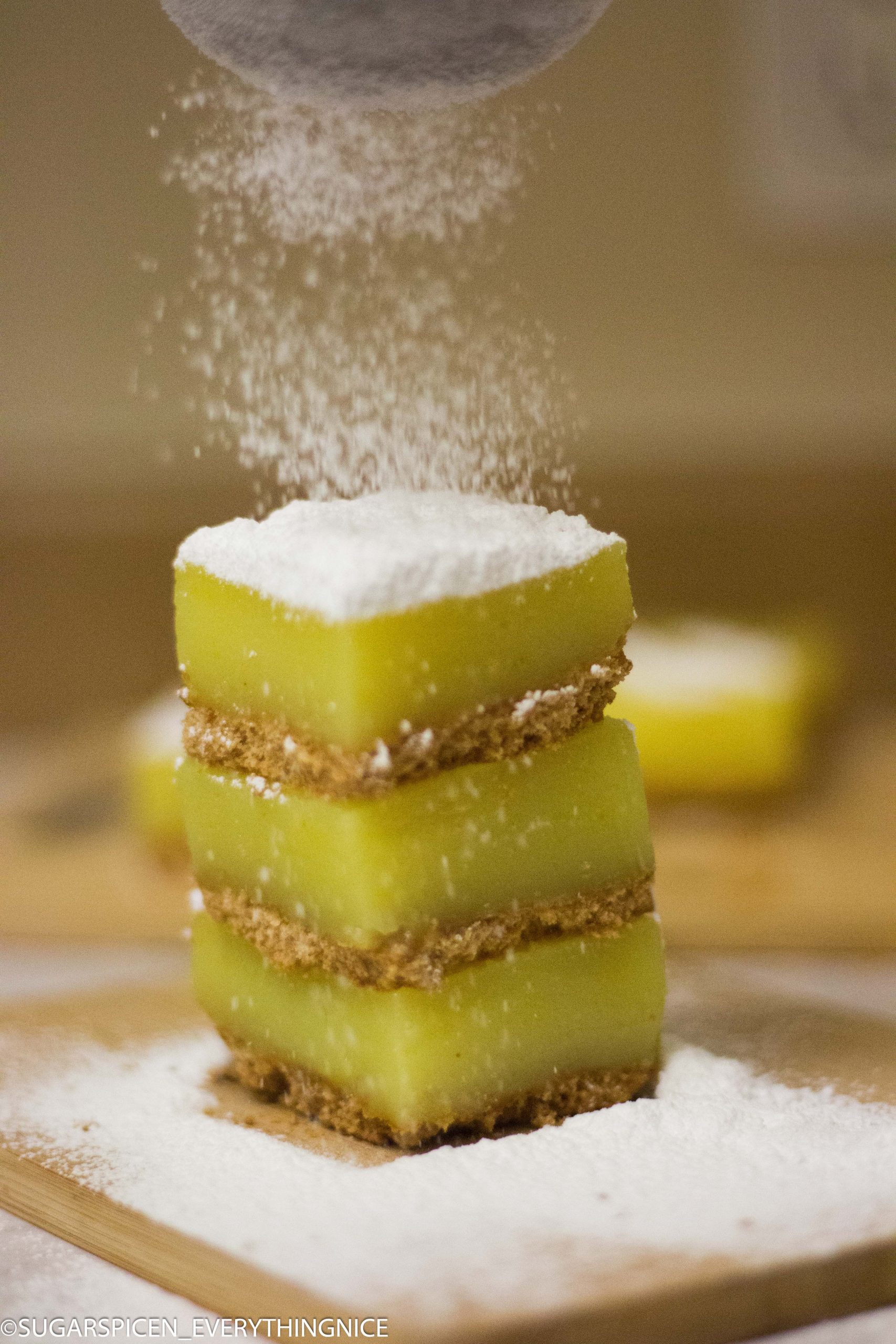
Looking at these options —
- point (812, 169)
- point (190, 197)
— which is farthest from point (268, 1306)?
point (812, 169)

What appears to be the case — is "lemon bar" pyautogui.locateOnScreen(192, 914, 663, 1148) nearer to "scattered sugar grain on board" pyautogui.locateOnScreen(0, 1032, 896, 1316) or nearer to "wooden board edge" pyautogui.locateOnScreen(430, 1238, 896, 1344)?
"scattered sugar grain on board" pyautogui.locateOnScreen(0, 1032, 896, 1316)

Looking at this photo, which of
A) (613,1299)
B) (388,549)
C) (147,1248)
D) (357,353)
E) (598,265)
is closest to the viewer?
(613,1299)

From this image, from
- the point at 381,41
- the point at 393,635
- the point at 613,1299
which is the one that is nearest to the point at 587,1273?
the point at 613,1299

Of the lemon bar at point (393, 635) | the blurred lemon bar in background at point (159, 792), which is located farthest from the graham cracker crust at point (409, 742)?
the blurred lemon bar in background at point (159, 792)

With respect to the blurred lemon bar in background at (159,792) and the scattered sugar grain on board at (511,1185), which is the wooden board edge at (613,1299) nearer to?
the scattered sugar grain on board at (511,1185)

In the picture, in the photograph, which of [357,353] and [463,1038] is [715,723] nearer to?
[357,353]

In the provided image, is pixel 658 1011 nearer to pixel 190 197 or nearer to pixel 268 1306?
pixel 268 1306
